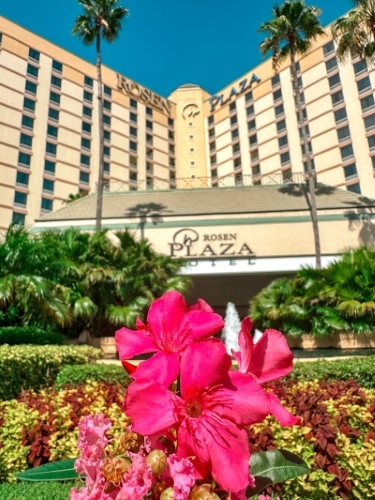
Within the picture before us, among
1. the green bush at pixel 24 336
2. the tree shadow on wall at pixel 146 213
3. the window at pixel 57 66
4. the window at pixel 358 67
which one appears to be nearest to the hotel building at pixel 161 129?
the window at pixel 57 66

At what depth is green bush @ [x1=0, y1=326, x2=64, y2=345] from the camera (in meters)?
11.1

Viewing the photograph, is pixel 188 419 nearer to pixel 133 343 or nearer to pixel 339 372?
pixel 133 343

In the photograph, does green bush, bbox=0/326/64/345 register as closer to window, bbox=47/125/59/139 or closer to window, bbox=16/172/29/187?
window, bbox=16/172/29/187

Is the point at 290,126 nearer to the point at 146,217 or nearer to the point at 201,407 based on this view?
the point at 146,217

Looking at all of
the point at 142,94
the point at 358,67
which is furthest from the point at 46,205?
the point at 358,67

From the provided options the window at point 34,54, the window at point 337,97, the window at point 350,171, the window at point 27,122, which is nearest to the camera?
the window at point 350,171

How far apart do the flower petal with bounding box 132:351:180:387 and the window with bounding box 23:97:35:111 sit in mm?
49564

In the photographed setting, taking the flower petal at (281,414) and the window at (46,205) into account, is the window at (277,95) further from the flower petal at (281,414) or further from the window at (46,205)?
the flower petal at (281,414)

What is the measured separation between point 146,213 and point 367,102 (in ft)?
97.2

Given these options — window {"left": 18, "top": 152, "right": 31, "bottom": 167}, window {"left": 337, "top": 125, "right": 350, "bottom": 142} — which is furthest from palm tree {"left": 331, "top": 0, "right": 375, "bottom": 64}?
window {"left": 18, "top": 152, "right": 31, "bottom": 167}

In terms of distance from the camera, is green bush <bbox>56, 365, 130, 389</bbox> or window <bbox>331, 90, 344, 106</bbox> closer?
green bush <bbox>56, 365, 130, 389</bbox>

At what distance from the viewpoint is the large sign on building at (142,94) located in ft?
179

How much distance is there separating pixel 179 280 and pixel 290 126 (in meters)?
36.6

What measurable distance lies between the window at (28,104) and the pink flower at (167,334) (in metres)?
49.4
